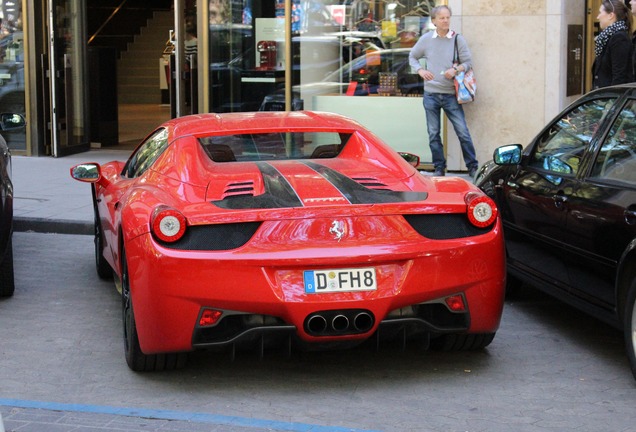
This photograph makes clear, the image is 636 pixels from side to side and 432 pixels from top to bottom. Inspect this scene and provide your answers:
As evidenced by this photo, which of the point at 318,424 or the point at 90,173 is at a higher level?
the point at 90,173

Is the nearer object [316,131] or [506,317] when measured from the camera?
[316,131]

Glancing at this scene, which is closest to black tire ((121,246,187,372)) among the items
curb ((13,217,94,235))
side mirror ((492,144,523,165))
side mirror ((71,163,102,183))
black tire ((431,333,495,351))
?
black tire ((431,333,495,351))

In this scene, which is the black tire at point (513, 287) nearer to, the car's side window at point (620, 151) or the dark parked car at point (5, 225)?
the car's side window at point (620, 151)

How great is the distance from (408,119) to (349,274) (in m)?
8.42

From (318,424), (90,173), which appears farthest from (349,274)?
(90,173)

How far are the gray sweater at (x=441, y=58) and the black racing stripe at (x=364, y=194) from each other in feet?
21.7

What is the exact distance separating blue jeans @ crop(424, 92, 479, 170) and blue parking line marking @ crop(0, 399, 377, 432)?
7.84 metres

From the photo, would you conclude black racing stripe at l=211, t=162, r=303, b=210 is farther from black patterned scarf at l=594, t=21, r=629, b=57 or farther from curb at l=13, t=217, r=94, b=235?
black patterned scarf at l=594, t=21, r=629, b=57

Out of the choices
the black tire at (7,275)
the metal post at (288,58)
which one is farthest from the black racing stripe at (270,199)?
the metal post at (288,58)

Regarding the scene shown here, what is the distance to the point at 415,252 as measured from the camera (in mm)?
5379

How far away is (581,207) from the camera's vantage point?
242 inches

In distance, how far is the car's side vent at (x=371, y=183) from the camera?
5953 mm

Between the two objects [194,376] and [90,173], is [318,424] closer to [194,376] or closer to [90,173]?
[194,376]

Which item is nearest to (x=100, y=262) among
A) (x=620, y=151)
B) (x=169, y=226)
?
(x=169, y=226)
